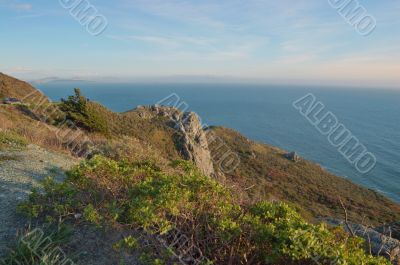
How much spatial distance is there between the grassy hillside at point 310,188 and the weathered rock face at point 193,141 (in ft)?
11.8

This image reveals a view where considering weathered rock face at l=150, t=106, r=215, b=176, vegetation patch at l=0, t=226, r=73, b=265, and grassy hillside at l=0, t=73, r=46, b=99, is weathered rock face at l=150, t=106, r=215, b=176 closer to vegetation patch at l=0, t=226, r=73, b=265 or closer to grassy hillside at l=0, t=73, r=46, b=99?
grassy hillside at l=0, t=73, r=46, b=99

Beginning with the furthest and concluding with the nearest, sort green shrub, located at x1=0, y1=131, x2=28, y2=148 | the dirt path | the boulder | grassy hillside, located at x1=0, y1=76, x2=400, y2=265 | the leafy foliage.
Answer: the boulder < the leafy foliage < green shrub, located at x1=0, y1=131, x2=28, y2=148 < the dirt path < grassy hillside, located at x1=0, y1=76, x2=400, y2=265

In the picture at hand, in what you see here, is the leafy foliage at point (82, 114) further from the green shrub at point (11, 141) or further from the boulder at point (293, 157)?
the boulder at point (293, 157)

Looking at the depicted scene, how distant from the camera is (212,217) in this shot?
16.3ft

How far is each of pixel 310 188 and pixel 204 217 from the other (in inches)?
1860

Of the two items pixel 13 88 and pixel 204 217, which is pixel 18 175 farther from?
pixel 13 88

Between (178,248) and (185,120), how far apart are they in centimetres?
4218

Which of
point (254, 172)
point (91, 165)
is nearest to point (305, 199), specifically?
point (254, 172)

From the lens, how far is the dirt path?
18.6ft

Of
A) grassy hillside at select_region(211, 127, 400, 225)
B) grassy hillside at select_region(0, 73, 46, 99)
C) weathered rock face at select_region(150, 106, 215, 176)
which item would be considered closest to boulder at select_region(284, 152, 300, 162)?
grassy hillside at select_region(211, 127, 400, 225)

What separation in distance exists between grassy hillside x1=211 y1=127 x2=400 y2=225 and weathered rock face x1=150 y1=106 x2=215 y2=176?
142 inches

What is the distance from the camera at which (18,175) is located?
8156 millimetres

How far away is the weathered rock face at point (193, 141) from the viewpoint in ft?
114

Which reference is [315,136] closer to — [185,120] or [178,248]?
[185,120]
